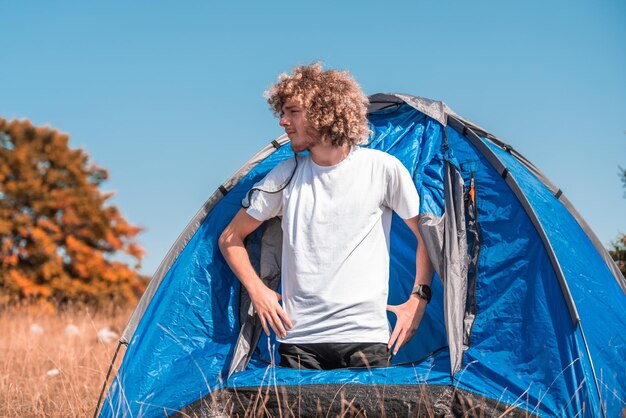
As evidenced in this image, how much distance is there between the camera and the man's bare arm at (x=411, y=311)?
3.05 metres

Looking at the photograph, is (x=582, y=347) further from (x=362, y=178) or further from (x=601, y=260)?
(x=362, y=178)

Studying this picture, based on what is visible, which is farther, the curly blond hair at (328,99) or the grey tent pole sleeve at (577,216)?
the grey tent pole sleeve at (577,216)

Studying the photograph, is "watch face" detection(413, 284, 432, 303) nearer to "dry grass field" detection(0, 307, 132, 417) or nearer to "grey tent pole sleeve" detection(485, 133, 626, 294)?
"grey tent pole sleeve" detection(485, 133, 626, 294)

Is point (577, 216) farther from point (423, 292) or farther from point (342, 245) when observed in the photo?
point (342, 245)

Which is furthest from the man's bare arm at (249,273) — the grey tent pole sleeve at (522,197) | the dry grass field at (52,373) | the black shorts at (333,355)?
the grey tent pole sleeve at (522,197)

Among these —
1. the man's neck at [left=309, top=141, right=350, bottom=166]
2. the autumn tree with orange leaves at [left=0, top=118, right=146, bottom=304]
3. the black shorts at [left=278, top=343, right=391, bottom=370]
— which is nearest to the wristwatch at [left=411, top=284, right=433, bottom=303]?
the black shorts at [left=278, top=343, right=391, bottom=370]

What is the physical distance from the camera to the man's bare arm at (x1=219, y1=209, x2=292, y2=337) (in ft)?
9.91

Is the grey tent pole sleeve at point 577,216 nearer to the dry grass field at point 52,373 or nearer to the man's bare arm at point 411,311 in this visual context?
the man's bare arm at point 411,311

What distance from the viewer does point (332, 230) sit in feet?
9.67

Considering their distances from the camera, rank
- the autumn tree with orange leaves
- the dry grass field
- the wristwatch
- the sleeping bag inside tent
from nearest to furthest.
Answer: the sleeping bag inside tent < the wristwatch < the dry grass field < the autumn tree with orange leaves

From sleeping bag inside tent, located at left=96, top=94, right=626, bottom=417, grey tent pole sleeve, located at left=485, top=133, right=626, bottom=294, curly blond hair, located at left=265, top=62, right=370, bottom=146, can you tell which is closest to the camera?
sleeping bag inside tent, located at left=96, top=94, right=626, bottom=417

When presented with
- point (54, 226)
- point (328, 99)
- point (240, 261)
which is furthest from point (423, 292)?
point (54, 226)

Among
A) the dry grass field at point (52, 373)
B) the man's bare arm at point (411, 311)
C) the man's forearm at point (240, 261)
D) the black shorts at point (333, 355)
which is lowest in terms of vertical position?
the dry grass field at point (52, 373)

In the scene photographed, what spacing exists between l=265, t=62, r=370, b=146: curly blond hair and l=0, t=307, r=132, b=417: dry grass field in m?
1.61
